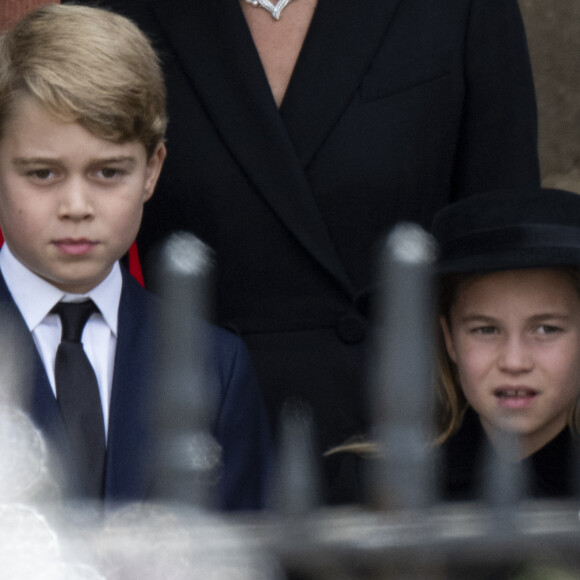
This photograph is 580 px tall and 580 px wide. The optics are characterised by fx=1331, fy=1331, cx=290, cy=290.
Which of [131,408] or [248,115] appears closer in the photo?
[131,408]

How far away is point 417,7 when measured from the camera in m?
2.25

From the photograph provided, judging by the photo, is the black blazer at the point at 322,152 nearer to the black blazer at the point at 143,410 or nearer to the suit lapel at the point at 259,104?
the suit lapel at the point at 259,104

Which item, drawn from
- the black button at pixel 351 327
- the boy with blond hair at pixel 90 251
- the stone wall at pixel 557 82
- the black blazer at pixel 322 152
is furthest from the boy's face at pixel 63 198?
the stone wall at pixel 557 82

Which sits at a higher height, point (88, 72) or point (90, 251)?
point (88, 72)

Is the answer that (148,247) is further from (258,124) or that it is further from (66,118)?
(66,118)

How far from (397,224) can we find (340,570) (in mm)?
1007

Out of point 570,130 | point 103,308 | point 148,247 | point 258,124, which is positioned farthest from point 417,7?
point 570,130

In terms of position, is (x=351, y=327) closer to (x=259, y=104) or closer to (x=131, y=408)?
(x=259, y=104)

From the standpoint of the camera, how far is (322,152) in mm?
2199

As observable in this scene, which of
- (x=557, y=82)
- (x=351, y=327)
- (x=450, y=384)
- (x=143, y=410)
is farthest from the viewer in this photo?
(x=557, y=82)

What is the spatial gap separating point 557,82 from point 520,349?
4.86 feet

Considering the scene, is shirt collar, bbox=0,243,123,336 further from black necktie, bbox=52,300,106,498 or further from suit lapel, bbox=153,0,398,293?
suit lapel, bbox=153,0,398,293

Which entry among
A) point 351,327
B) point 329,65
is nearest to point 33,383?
point 351,327

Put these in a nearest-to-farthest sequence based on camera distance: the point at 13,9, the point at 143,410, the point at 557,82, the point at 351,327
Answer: the point at 143,410, the point at 351,327, the point at 13,9, the point at 557,82
